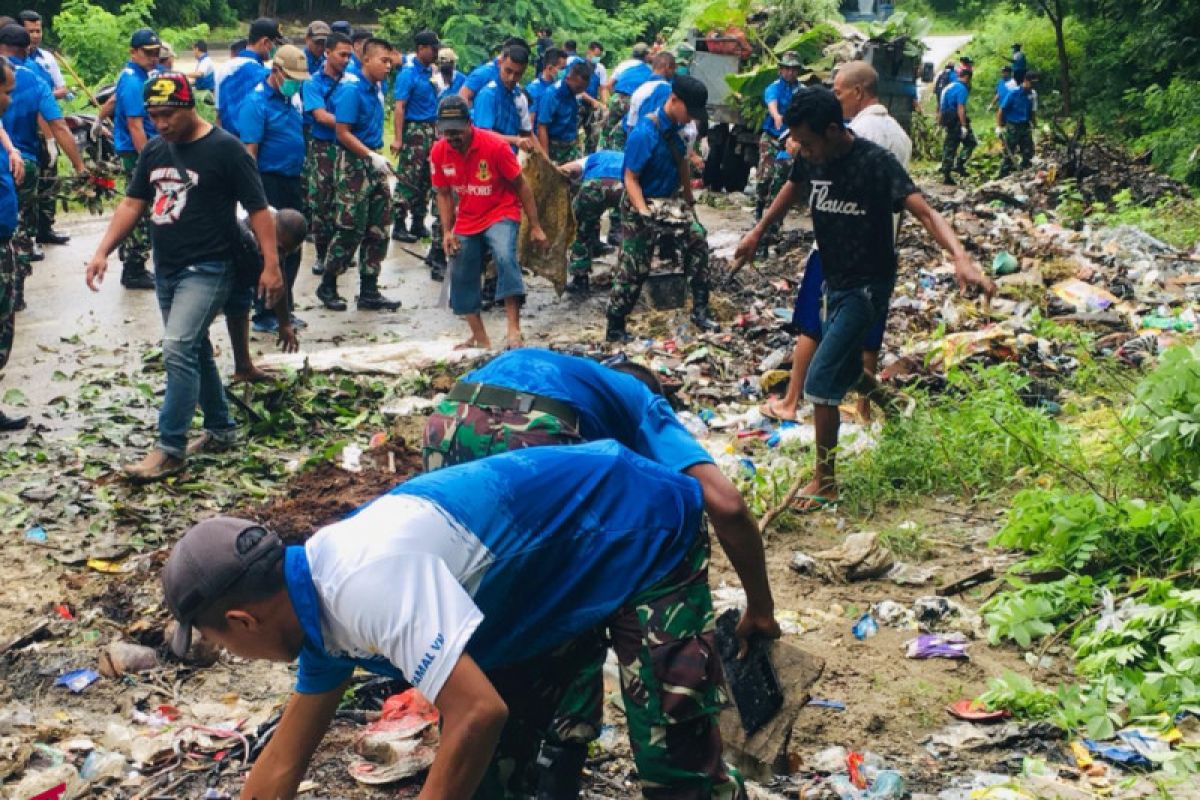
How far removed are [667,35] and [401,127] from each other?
656 inches

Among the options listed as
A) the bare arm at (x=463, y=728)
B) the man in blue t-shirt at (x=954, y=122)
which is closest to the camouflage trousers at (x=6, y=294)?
the bare arm at (x=463, y=728)

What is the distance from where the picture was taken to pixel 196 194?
626 cm

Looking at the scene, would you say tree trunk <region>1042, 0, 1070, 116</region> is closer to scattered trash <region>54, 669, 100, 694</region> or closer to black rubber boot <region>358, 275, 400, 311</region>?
black rubber boot <region>358, 275, 400, 311</region>

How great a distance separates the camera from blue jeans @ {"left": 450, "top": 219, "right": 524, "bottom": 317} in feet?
27.8

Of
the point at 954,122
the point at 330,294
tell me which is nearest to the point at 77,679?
the point at 330,294

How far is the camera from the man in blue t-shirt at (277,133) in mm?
9039

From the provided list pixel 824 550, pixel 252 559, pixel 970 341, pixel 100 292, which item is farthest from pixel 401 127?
pixel 252 559

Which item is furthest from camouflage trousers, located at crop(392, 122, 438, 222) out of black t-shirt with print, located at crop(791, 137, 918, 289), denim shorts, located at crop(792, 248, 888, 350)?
black t-shirt with print, located at crop(791, 137, 918, 289)

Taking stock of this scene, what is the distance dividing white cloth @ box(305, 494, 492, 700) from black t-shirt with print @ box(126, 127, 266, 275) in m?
4.26

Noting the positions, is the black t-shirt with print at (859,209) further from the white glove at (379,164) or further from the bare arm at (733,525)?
the white glove at (379,164)

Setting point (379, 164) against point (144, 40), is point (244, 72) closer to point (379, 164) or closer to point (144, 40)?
point (144, 40)

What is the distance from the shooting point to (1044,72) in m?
23.1

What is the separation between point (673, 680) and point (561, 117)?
10.5m

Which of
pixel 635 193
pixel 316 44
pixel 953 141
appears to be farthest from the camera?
pixel 953 141
